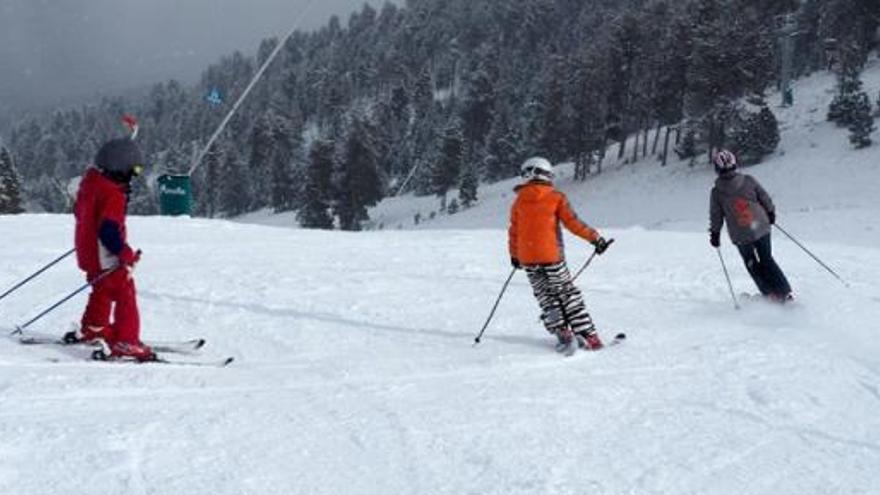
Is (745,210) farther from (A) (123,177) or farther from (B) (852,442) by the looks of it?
(A) (123,177)

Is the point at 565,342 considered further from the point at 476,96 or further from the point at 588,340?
the point at 476,96

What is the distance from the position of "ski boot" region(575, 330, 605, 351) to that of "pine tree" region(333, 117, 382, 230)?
182 feet

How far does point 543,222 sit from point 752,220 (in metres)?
3.13

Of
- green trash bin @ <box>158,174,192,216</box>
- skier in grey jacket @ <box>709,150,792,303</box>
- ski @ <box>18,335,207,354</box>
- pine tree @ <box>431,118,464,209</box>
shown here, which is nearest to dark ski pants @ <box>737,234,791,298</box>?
skier in grey jacket @ <box>709,150,792,303</box>

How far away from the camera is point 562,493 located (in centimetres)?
431

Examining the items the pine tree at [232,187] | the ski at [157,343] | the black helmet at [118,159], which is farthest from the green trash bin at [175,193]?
the pine tree at [232,187]

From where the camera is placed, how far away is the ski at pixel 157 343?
7.26 meters

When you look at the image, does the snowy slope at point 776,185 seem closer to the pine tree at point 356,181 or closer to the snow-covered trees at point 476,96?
the snow-covered trees at point 476,96

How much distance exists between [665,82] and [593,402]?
55.8 metres

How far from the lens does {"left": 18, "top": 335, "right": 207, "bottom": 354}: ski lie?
7257 mm

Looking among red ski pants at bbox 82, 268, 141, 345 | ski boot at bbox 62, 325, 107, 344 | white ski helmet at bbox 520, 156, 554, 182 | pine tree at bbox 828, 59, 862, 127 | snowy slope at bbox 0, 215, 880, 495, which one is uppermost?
pine tree at bbox 828, 59, 862, 127

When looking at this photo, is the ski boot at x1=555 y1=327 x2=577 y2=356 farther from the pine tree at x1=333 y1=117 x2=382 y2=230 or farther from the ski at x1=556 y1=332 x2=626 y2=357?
the pine tree at x1=333 y1=117 x2=382 y2=230

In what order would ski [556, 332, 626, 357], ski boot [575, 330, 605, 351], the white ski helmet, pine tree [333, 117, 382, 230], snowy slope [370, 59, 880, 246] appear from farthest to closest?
pine tree [333, 117, 382, 230]
snowy slope [370, 59, 880, 246]
the white ski helmet
ski boot [575, 330, 605, 351]
ski [556, 332, 626, 357]

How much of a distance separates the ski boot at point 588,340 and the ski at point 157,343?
3.27 meters
